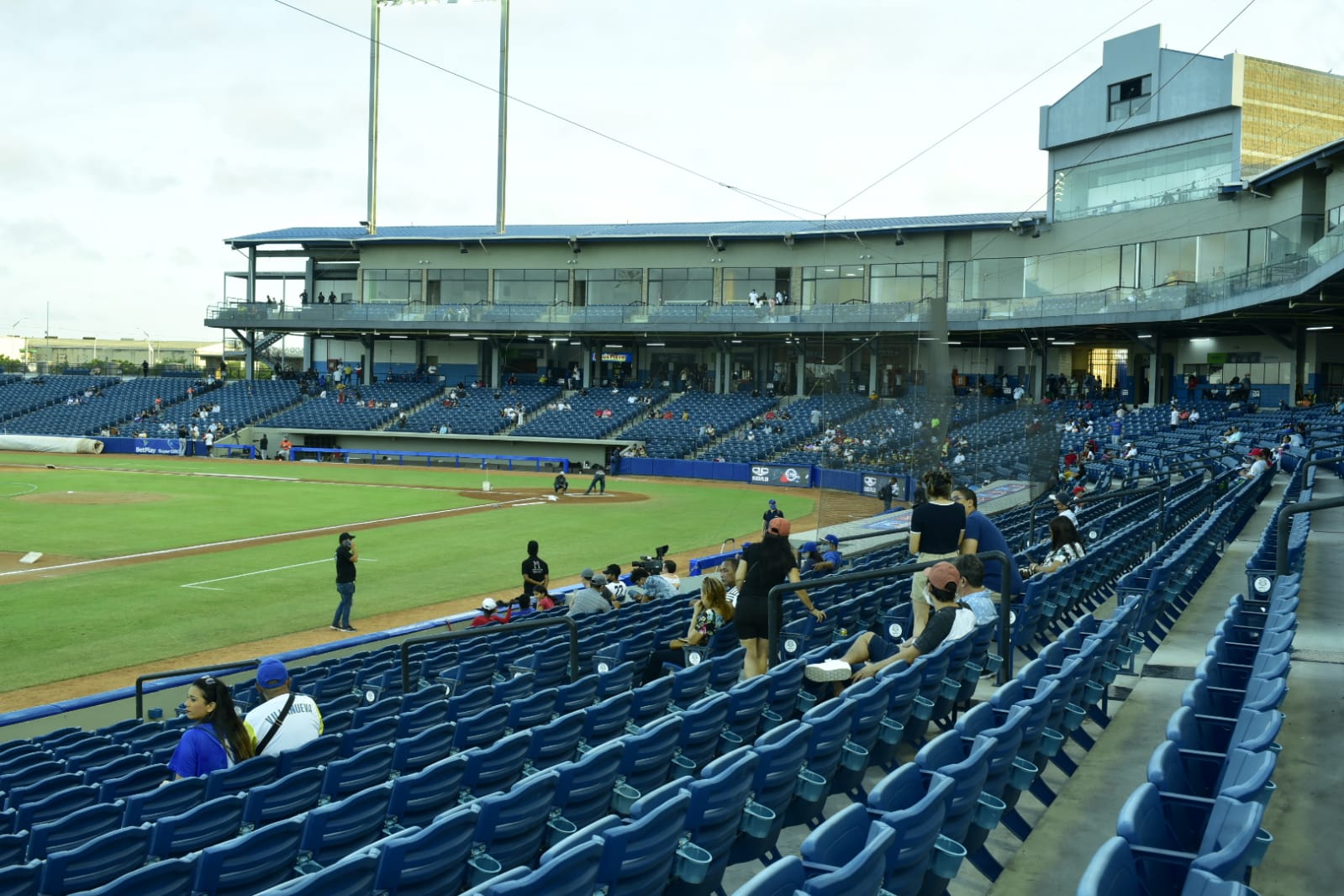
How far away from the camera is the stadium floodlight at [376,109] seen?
185 ft

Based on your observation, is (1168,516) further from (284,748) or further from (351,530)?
(351,530)

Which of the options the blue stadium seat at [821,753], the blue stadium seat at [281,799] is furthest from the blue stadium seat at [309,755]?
the blue stadium seat at [821,753]

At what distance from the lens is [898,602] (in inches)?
500

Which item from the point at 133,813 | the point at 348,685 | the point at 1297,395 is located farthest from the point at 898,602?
the point at 1297,395

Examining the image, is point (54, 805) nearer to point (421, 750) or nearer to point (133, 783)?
point (133, 783)

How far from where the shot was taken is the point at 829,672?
7867 millimetres

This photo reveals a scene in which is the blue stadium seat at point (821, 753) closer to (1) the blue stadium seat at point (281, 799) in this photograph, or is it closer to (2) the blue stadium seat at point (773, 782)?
(2) the blue stadium seat at point (773, 782)

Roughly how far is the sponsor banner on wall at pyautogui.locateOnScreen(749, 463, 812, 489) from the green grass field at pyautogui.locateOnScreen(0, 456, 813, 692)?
3055 mm

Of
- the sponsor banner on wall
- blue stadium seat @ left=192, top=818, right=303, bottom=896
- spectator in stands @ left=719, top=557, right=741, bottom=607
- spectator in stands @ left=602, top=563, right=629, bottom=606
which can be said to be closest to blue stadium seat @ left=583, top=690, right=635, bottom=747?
blue stadium seat @ left=192, top=818, right=303, bottom=896

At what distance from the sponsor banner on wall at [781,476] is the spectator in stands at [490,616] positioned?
31864 mm

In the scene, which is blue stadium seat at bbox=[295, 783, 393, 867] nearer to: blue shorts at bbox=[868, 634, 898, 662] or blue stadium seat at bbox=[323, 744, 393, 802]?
blue stadium seat at bbox=[323, 744, 393, 802]

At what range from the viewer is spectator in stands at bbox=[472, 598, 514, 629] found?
50.8 ft

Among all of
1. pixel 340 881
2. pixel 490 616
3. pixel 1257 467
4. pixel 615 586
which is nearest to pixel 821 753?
pixel 340 881

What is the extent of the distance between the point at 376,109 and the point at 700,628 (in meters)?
57.6
